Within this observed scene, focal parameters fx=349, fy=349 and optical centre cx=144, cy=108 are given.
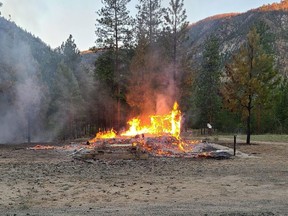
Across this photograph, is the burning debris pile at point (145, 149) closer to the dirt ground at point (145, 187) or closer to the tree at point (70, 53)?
the dirt ground at point (145, 187)

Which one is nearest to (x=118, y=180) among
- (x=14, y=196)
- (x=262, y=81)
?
A: (x=14, y=196)

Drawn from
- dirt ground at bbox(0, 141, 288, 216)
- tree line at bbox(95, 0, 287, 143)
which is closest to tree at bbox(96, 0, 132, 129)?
→ tree line at bbox(95, 0, 287, 143)

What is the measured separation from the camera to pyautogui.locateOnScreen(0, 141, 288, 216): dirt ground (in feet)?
28.3

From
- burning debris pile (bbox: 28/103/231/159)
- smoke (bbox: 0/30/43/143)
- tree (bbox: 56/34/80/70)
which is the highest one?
tree (bbox: 56/34/80/70)

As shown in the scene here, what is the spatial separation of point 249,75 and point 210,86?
27260mm

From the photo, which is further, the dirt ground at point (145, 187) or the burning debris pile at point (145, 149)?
the burning debris pile at point (145, 149)

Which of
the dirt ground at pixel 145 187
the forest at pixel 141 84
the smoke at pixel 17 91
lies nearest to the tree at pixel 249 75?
the forest at pixel 141 84

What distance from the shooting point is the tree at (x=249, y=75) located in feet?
90.7

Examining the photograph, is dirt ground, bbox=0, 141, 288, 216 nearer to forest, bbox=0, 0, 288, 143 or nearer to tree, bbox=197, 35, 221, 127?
forest, bbox=0, 0, 288, 143

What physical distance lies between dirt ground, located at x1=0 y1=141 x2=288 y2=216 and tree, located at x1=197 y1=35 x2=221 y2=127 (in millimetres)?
36397

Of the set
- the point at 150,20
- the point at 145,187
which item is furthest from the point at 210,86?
the point at 145,187

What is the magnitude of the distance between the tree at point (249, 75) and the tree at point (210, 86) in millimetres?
26126

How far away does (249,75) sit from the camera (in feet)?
91.9

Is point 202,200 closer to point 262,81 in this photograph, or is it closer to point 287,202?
point 287,202
